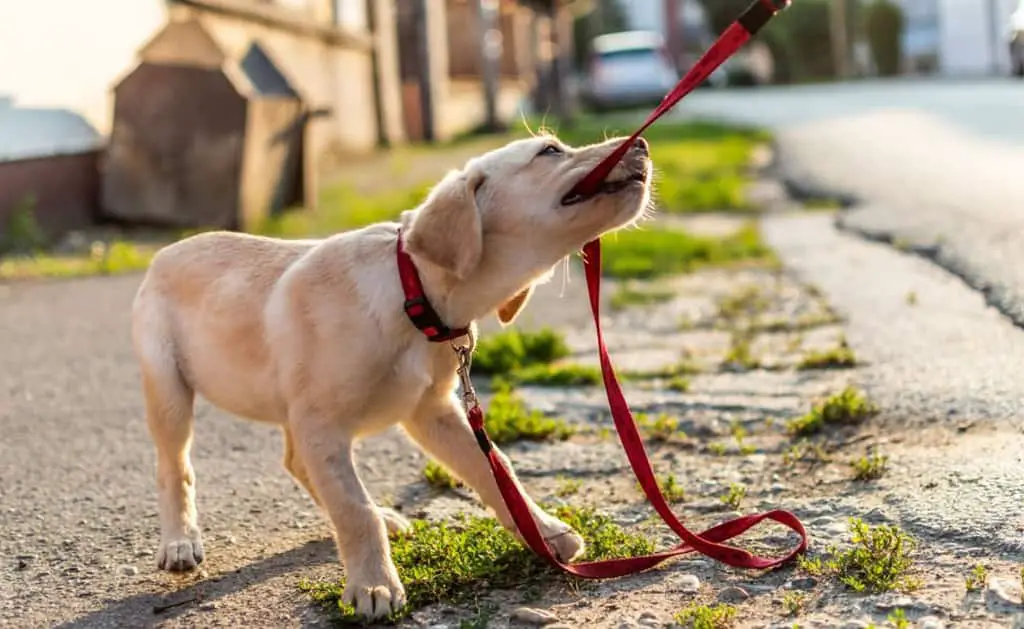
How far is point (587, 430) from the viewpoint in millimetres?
4238

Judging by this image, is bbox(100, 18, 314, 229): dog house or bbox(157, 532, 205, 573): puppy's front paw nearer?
bbox(157, 532, 205, 573): puppy's front paw

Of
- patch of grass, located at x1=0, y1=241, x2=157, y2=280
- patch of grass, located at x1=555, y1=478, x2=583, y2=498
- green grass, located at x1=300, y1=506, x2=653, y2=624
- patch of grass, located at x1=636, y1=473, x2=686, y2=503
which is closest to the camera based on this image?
green grass, located at x1=300, y1=506, x2=653, y2=624

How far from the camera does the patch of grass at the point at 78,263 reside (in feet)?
25.4

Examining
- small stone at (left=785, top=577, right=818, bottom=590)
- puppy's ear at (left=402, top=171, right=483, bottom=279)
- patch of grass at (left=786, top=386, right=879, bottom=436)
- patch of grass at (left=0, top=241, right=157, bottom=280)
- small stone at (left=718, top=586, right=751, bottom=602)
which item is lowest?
small stone at (left=718, top=586, right=751, bottom=602)

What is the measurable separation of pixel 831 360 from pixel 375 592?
8.30 feet

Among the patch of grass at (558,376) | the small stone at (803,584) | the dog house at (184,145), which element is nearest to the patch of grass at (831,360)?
the patch of grass at (558,376)

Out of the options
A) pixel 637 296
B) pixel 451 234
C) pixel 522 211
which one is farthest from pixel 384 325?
pixel 637 296

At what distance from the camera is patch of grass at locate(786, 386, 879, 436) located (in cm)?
391

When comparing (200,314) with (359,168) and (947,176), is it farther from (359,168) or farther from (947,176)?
(359,168)

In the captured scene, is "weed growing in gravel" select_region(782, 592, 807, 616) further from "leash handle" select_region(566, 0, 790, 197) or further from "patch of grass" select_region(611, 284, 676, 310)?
"patch of grass" select_region(611, 284, 676, 310)

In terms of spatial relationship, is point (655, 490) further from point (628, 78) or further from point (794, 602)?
point (628, 78)

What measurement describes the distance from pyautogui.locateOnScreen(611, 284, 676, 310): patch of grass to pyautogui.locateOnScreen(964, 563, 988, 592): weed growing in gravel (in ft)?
12.2

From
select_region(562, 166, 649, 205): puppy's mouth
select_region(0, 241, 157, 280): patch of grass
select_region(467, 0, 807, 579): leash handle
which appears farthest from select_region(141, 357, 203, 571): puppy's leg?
select_region(0, 241, 157, 280): patch of grass

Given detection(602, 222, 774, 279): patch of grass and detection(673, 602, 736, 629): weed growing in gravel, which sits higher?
detection(602, 222, 774, 279): patch of grass
